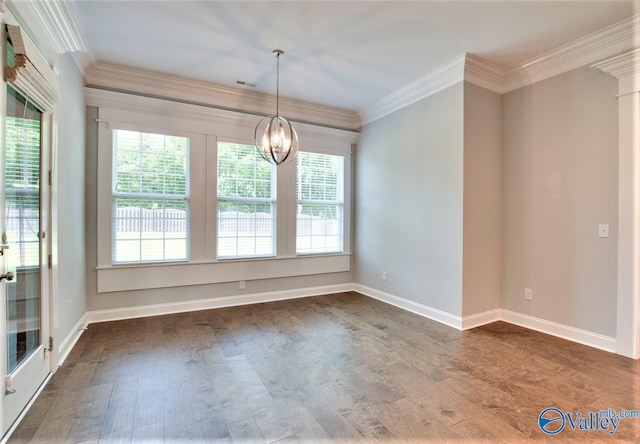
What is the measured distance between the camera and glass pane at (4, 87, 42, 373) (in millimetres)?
1850

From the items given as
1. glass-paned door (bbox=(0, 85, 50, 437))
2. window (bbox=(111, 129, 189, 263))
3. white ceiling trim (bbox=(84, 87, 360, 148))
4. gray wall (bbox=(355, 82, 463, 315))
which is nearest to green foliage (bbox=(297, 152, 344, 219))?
white ceiling trim (bbox=(84, 87, 360, 148))

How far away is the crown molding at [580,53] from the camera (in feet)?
8.87

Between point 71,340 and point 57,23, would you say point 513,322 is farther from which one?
point 57,23

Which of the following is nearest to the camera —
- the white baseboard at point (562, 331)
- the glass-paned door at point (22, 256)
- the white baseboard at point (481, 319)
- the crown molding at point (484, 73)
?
the glass-paned door at point (22, 256)

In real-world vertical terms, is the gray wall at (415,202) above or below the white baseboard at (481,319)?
above

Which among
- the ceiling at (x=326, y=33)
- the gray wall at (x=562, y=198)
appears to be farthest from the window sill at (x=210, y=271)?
the gray wall at (x=562, y=198)

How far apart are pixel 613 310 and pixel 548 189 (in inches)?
50.0

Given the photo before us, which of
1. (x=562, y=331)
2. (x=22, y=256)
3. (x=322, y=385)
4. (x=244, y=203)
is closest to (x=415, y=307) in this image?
(x=562, y=331)

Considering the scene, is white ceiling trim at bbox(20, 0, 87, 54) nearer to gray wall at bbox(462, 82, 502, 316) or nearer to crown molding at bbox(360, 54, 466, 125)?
crown molding at bbox(360, 54, 466, 125)

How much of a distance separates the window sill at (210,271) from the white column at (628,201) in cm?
331

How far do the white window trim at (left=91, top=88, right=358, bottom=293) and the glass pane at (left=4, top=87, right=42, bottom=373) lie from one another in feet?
4.84

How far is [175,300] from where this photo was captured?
3980mm

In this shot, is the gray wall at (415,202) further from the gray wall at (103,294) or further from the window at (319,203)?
the gray wall at (103,294)

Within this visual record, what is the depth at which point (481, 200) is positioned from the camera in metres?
3.58
